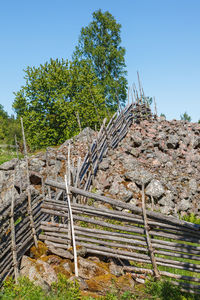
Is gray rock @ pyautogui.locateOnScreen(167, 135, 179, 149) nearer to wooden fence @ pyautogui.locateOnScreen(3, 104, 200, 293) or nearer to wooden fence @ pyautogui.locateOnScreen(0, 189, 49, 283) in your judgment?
wooden fence @ pyautogui.locateOnScreen(3, 104, 200, 293)

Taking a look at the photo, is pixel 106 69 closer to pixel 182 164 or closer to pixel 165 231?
pixel 182 164

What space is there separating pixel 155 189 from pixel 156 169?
1.36 metres

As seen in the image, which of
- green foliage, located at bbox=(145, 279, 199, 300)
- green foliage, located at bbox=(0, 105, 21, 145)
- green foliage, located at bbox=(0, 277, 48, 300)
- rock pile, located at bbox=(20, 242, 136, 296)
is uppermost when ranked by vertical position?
green foliage, located at bbox=(0, 105, 21, 145)

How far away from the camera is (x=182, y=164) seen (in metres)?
10.1

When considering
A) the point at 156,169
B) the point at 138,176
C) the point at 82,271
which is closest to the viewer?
the point at 82,271

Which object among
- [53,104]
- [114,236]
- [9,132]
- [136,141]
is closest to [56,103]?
[53,104]

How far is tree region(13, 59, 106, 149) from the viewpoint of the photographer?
16797 mm

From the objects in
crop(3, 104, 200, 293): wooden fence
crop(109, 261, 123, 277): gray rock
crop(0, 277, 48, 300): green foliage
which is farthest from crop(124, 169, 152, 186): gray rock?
crop(0, 277, 48, 300): green foliage

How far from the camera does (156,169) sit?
905 cm

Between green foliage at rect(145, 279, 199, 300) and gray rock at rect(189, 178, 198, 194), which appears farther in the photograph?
gray rock at rect(189, 178, 198, 194)

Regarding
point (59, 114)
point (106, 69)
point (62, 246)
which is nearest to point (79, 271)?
point (62, 246)

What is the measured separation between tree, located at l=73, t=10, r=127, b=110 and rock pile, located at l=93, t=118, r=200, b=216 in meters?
11.6

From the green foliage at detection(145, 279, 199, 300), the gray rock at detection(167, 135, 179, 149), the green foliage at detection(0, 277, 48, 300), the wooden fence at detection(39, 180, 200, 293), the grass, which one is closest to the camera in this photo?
the green foliage at detection(0, 277, 48, 300)

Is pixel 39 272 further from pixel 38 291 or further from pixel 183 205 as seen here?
pixel 183 205
